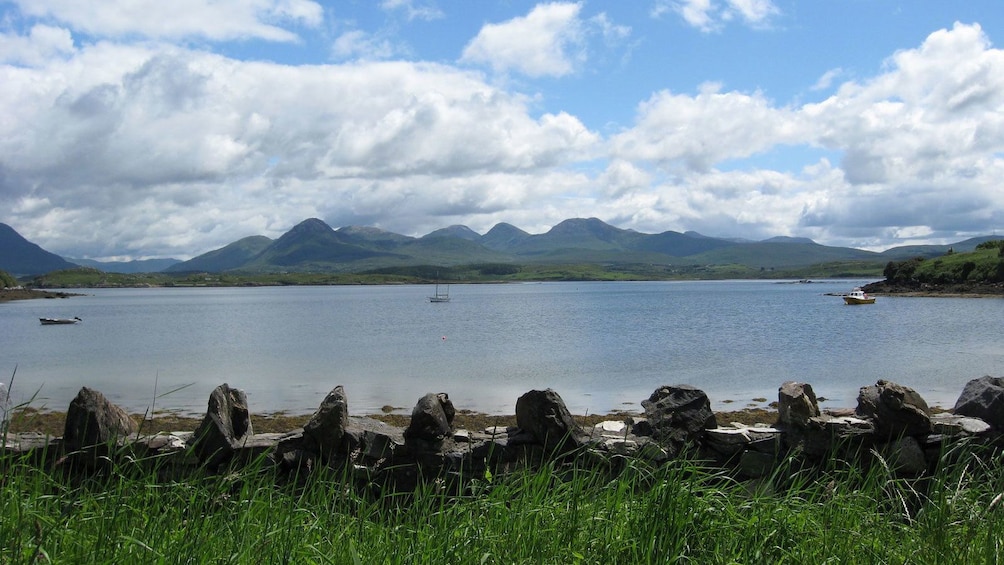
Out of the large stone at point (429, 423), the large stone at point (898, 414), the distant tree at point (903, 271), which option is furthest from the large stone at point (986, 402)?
the distant tree at point (903, 271)

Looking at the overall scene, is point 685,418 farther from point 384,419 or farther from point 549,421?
point 384,419

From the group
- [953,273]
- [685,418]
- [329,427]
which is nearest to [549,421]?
[685,418]

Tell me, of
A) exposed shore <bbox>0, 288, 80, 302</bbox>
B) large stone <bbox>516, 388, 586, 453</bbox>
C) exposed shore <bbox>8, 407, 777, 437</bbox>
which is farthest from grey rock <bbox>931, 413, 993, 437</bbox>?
exposed shore <bbox>0, 288, 80, 302</bbox>

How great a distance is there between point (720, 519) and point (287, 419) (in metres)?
18.7

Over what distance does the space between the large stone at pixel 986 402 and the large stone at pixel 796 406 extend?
2.41 meters

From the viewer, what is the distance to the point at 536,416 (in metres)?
9.88

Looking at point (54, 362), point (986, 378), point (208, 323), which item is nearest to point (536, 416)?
point (986, 378)

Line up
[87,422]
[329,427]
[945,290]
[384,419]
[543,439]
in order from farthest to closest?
[945,290]
[384,419]
[543,439]
[329,427]
[87,422]

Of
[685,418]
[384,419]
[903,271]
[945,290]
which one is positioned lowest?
[384,419]

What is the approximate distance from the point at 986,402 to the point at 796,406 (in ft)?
9.67

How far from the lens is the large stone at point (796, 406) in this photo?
9766 millimetres

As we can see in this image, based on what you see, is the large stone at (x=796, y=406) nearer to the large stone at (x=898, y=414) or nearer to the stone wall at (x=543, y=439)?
the stone wall at (x=543, y=439)

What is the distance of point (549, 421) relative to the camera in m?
9.82

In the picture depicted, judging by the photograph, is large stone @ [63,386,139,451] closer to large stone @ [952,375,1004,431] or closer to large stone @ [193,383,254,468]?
large stone @ [193,383,254,468]
